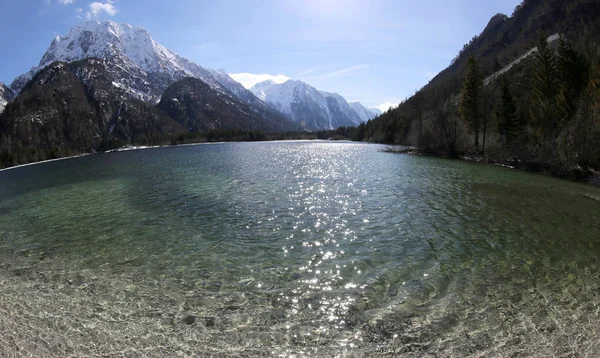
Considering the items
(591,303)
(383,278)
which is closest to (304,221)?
(383,278)

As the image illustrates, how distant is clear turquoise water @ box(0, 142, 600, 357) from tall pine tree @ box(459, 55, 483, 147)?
184 ft

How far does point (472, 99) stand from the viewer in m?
75.7

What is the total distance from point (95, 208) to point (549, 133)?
67803 millimetres

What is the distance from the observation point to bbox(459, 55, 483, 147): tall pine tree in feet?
244

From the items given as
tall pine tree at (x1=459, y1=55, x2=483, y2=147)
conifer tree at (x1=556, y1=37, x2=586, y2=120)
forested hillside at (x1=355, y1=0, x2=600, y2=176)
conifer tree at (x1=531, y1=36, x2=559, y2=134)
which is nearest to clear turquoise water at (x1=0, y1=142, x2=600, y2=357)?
forested hillside at (x1=355, y1=0, x2=600, y2=176)

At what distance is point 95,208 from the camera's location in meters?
26.5

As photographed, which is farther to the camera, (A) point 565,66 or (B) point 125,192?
(A) point 565,66

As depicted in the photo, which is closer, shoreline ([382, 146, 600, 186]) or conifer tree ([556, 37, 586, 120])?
shoreline ([382, 146, 600, 186])

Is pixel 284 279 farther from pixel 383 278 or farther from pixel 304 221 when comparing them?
pixel 304 221

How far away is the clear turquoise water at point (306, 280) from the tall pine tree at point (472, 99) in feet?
184

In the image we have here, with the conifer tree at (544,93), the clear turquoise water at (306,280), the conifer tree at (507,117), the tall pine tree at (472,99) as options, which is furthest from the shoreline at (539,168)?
the clear turquoise water at (306,280)

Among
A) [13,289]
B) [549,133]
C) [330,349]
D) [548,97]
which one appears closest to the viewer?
[330,349]

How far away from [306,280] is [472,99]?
80.4m

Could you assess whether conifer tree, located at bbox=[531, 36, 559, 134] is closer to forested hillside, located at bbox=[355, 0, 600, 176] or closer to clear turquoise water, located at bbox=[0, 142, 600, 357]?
forested hillside, located at bbox=[355, 0, 600, 176]
